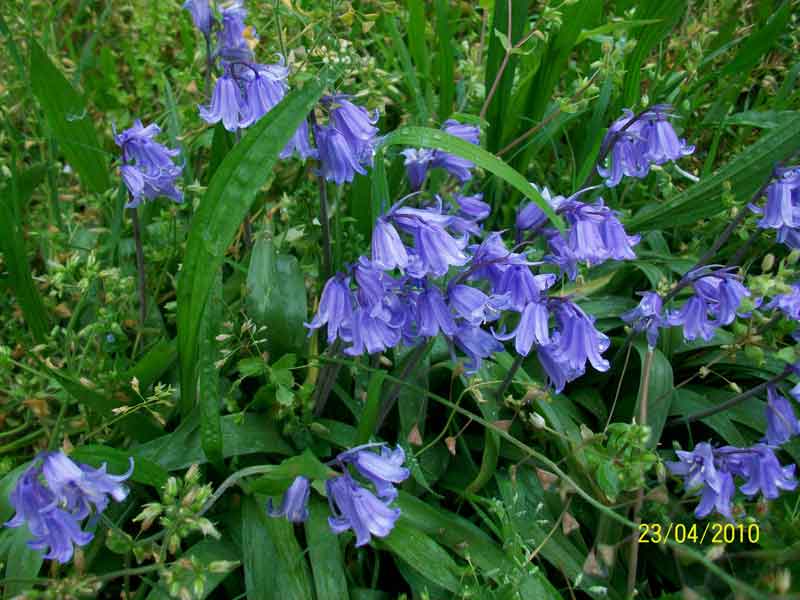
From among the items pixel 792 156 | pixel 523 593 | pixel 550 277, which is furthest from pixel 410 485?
pixel 792 156

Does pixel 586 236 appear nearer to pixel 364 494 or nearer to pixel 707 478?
pixel 707 478

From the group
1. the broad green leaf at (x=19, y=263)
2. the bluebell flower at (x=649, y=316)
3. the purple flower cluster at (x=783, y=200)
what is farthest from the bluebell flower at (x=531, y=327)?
the broad green leaf at (x=19, y=263)

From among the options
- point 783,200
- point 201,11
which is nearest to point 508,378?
point 783,200

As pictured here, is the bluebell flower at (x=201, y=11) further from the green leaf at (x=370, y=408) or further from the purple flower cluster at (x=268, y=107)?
the green leaf at (x=370, y=408)

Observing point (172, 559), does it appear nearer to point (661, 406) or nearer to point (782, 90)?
point (661, 406)

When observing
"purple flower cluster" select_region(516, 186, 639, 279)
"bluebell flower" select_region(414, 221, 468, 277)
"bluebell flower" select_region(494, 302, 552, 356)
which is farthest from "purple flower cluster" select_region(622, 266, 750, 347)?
"bluebell flower" select_region(414, 221, 468, 277)

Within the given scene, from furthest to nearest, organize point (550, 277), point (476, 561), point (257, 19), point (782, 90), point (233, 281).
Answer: point (782, 90), point (257, 19), point (233, 281), point (476, 561), point (550, 277)
